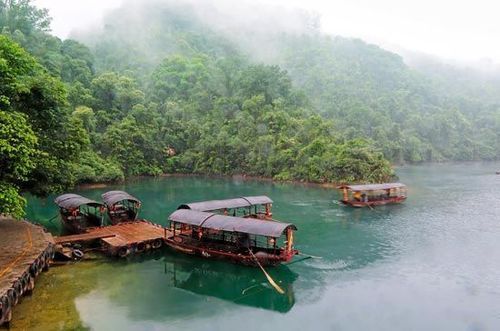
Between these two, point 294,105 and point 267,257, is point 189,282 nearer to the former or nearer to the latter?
point 267,257

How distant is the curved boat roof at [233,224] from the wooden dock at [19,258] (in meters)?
9.09

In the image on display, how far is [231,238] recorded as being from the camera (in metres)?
31.8

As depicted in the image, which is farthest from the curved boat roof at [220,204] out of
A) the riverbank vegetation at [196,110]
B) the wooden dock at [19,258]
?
the wooden dock at [19,258]

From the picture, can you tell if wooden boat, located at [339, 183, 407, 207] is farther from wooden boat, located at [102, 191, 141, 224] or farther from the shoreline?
wooden boat, located at [102, 191, 141, 224]

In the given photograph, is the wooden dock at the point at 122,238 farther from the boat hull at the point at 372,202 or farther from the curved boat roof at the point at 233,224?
the boat hull at the point at 372,202

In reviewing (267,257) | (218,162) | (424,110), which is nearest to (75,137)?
(267,257)

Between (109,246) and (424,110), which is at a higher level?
(424,110)

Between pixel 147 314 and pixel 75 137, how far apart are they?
606 inches

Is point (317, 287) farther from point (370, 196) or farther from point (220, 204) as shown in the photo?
point (370, 196)

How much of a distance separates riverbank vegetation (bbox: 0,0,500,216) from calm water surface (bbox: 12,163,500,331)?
659cm

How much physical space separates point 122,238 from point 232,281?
389 inches

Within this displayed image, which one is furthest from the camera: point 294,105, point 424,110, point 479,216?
point 424,110

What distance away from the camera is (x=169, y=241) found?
32375 millimetres

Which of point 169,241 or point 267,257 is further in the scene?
point 169,241
